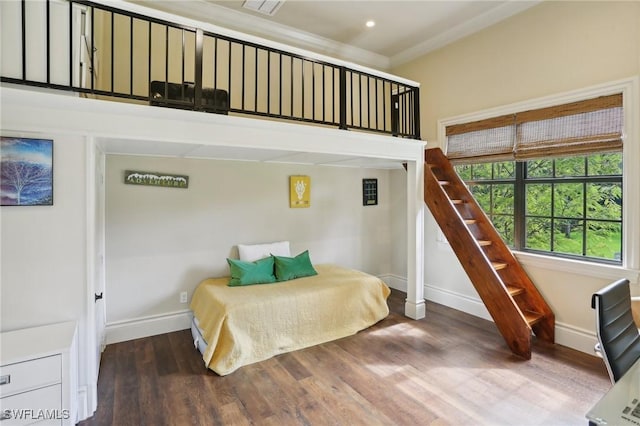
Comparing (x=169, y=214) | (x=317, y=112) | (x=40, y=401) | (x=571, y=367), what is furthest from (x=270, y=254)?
(x=571, y=367)

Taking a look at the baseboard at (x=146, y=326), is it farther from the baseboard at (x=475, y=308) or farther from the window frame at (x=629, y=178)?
the window frame at (x=629, y=178)

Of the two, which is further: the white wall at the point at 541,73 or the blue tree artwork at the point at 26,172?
the white wall at the point at 541,73

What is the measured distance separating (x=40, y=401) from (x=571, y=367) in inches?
152

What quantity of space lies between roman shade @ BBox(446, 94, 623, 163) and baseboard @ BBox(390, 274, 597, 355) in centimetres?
173

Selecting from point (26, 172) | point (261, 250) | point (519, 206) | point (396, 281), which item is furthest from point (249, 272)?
point (519, 206)

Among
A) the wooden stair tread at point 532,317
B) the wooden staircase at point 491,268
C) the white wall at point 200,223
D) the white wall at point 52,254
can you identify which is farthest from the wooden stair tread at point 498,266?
the white wall at point 52,254

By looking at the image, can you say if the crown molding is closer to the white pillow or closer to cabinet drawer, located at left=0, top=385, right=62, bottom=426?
the white pillow

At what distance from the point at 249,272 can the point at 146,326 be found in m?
1.20

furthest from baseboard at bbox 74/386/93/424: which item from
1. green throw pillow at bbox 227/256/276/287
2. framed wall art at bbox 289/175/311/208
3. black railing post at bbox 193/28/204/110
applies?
framed wall art at bbox 289/175/311/208

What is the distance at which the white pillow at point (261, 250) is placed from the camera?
13.1 feet

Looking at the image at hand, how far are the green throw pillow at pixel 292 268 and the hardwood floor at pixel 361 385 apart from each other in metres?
0.89

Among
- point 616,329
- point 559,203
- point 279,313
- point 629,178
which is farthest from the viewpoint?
point 559,203

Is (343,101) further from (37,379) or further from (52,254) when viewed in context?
(37,379)

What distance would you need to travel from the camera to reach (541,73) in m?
3.51
